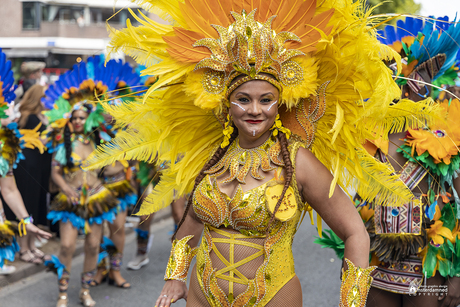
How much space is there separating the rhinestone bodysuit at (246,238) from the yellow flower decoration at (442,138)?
1303 millimetres

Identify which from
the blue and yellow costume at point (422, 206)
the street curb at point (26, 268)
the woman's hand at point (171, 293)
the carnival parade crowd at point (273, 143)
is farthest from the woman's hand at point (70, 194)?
the blue and yellow costume at point (422, 206)

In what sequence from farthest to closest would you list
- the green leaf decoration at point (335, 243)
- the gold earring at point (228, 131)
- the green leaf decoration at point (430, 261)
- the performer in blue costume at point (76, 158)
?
the performer in blue costume at point (76, 158), the green leaf decoration at point (335, 243), the green leaf decoration at point (430, 261), the gold earring at point (228, 131)

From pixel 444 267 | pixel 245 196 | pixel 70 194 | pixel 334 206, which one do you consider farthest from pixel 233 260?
pixel 70 194

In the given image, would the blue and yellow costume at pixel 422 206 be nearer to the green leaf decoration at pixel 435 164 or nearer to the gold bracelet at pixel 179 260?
the green leaf decoration at pixel 435 164

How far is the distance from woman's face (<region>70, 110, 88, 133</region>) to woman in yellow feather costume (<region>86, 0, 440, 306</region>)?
2.54m

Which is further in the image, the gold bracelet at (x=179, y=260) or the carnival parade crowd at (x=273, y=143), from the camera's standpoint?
the gold bracelet at (x=179, y=260)

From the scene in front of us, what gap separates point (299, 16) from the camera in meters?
2.43

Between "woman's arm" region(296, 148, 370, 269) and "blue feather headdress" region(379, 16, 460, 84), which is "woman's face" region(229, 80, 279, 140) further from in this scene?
"blue feather headdress" region(379, 16, 460, 84)

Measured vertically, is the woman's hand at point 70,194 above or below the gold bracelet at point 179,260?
below

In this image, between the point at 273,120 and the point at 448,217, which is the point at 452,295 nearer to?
the point at 448,217

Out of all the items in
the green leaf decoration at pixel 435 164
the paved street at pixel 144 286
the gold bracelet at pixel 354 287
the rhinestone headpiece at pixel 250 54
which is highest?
the rhinestone headpiece at pixel 250 54

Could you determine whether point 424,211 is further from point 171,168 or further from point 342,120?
point 171,168

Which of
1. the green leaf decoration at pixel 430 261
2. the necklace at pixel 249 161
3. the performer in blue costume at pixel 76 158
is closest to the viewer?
→ the necklace at pixel 249 161

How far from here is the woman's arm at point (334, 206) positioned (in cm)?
231
